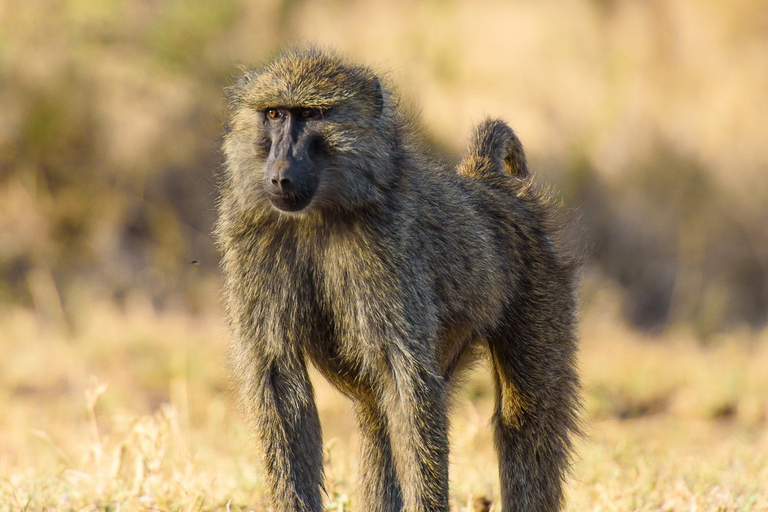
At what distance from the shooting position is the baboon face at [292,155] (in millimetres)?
2898

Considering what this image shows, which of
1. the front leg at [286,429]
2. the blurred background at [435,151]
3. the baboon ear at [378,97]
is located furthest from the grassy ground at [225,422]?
the baboon ear at [378,97]

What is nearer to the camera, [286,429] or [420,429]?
[420,429]

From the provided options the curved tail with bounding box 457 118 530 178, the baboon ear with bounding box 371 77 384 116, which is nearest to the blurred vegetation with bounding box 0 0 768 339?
the curved tail with bounding box 457 118 530 178

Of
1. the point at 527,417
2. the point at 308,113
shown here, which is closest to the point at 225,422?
the point at 527,417

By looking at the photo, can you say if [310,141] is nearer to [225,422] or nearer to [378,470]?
[378,470]

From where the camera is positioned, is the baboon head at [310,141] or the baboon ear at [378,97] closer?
the baboon head at [310,141]

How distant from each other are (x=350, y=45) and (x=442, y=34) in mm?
1176

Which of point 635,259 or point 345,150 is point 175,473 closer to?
point 345,150

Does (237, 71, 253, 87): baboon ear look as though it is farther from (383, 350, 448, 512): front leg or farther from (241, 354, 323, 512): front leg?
(383, 350, 448, 512): front leg

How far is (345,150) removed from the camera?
9.91 ft

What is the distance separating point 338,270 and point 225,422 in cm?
364

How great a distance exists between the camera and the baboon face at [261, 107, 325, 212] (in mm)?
2898

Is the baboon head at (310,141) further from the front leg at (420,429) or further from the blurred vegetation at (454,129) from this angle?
the blurred vegetation at (454,129)

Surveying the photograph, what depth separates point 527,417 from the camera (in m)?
3.52
